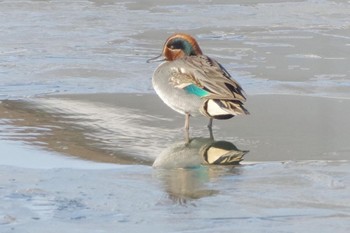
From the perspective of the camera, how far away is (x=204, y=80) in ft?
26.4

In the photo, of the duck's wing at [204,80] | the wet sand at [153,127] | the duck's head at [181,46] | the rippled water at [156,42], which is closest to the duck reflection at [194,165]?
the wet sand at [153,127]

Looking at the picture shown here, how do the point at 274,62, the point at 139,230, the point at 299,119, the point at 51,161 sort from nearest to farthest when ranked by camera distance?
1. the point at 139,230
2. the point at 51,161
3. the point at 299,119
4. the point at 274,62

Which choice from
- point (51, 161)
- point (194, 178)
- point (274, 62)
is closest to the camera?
point (194, 178)

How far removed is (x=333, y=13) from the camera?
44.2 ft

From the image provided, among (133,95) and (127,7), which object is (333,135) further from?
(127,7)

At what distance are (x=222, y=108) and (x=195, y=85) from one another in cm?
31

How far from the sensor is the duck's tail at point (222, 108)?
7.84 meters

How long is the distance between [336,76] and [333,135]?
2208 mm

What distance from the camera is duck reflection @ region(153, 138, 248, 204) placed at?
635cm

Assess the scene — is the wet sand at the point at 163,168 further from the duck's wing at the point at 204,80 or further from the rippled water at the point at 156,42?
the rippled water at the point at 156,42

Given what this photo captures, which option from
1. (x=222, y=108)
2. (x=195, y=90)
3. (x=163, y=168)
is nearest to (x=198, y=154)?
(x=163, y=168)

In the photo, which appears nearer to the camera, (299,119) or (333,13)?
(299,119)

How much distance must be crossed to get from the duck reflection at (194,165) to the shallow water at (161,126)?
13 mm

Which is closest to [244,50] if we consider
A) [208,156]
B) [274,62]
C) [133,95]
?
[274,62]
